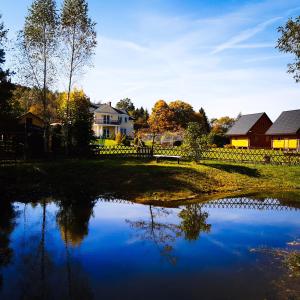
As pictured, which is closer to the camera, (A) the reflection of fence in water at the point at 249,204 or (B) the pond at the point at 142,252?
(B) the pond at the point at 142,252

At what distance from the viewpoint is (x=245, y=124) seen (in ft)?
198

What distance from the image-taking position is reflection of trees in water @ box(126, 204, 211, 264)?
1145 centimetres

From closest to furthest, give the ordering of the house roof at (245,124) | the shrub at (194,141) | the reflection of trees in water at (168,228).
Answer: the reflection of trees in water at (168,228), the shrub at (194,141), the house roof at (245,124)

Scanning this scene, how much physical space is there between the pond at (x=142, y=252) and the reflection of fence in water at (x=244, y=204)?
935 millimetres

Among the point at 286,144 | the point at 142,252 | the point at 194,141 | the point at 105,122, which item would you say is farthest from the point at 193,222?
the point at 105,122

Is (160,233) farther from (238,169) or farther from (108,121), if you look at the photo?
(108,121)

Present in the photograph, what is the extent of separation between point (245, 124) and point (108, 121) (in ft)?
96.9

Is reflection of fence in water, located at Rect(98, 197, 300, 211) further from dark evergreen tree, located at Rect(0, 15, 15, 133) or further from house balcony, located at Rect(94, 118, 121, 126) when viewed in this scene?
house balcony, located at Rect(94, 118, 121, 126)

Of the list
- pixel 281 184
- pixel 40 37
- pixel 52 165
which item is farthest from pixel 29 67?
pixel 281 184

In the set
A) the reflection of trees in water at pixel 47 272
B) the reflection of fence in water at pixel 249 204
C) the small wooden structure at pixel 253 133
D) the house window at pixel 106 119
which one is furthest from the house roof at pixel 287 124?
the reflection of trees in water at pixel 47 272

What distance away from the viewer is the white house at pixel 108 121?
7338cm

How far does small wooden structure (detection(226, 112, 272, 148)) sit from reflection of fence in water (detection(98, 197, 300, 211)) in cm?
3907

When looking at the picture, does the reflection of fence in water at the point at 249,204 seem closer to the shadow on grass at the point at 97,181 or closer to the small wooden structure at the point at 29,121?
the shadow on grass at the point at 97,181

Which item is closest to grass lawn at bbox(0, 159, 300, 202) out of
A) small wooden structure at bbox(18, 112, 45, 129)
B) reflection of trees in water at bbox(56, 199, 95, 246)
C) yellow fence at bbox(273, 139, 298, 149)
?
reflection of trees in water at bbox(56, 199, 95, 246)
